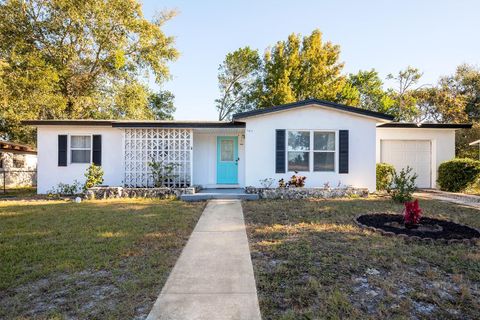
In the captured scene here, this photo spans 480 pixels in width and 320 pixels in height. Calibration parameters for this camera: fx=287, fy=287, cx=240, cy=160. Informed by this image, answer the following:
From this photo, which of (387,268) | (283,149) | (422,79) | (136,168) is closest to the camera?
(387,268)

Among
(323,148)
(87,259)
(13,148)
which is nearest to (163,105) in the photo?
(13,148)

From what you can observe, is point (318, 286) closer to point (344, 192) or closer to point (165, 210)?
point (165, 210)

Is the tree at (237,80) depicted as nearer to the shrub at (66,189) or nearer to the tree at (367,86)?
the tree at (367,86)

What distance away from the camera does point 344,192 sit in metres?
10.6

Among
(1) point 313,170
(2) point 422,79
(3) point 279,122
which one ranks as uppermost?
(2) point 422,79

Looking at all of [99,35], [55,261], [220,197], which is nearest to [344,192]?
[220,197]

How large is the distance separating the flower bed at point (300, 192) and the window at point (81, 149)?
700 centimetres

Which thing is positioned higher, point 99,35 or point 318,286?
point 99,35

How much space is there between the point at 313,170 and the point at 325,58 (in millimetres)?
18718

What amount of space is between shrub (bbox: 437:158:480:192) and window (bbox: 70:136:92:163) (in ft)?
50.1

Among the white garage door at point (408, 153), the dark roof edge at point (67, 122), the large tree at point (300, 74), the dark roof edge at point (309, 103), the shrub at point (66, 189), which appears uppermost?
the large tree at point (300, 74)

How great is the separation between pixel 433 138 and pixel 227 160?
9.59 m

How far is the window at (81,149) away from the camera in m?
12.1

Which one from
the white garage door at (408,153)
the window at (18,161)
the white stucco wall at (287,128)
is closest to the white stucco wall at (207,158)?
the white stucco wall at (287,128)
